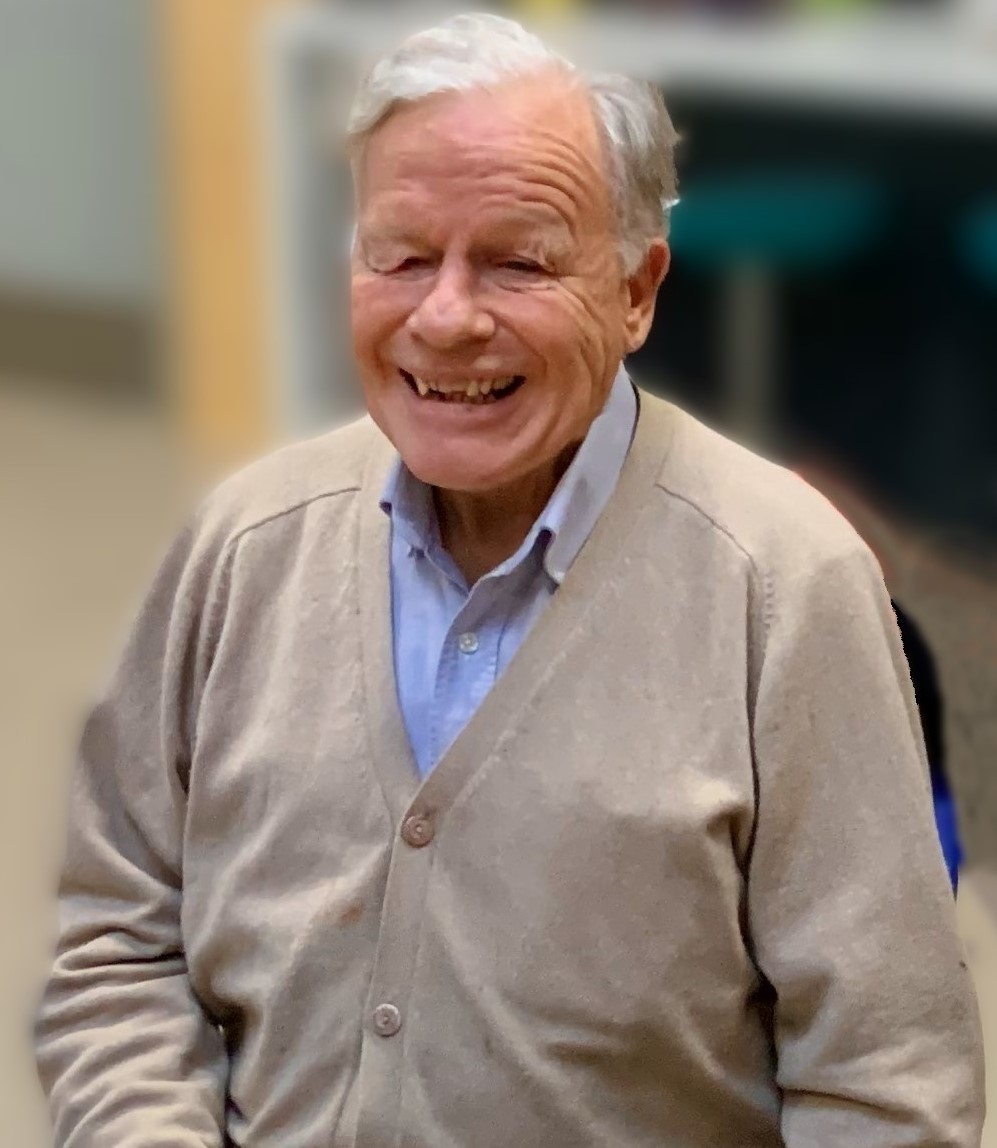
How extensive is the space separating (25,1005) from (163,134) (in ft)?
8.34

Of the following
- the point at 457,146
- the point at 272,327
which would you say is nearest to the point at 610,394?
the point at 457,146

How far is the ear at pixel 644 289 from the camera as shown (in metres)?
1.06

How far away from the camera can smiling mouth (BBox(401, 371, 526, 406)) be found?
1037 mm

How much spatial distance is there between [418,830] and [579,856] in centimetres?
9

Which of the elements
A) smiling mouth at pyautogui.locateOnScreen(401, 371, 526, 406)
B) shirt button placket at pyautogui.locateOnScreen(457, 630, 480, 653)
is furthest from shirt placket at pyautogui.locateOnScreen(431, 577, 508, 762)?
smiling mouth at pyautogui.locateOnScreen(401, 371, 526, 406)

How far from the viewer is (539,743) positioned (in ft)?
3.45

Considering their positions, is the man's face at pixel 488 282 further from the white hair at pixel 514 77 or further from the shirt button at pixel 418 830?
the shirt button at pixel 418 830

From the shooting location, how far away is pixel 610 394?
1090mm

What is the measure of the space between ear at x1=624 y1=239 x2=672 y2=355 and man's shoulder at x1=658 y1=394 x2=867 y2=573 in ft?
0.21

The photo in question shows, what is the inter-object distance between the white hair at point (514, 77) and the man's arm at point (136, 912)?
0.32 metres

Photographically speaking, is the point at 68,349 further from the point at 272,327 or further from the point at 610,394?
the point at 610,394

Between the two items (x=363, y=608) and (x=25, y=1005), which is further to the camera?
(x=25, y=1005)

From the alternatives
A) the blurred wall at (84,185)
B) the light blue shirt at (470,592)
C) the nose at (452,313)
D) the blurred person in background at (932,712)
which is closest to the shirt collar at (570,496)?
the light blue shirt at (470,592)

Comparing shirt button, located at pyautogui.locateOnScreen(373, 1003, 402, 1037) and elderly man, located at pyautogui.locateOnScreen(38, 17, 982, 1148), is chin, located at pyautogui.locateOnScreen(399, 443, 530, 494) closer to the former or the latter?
elderly man, located at pyautogui.locateOnScreen(38, 17, 982, 1148)
